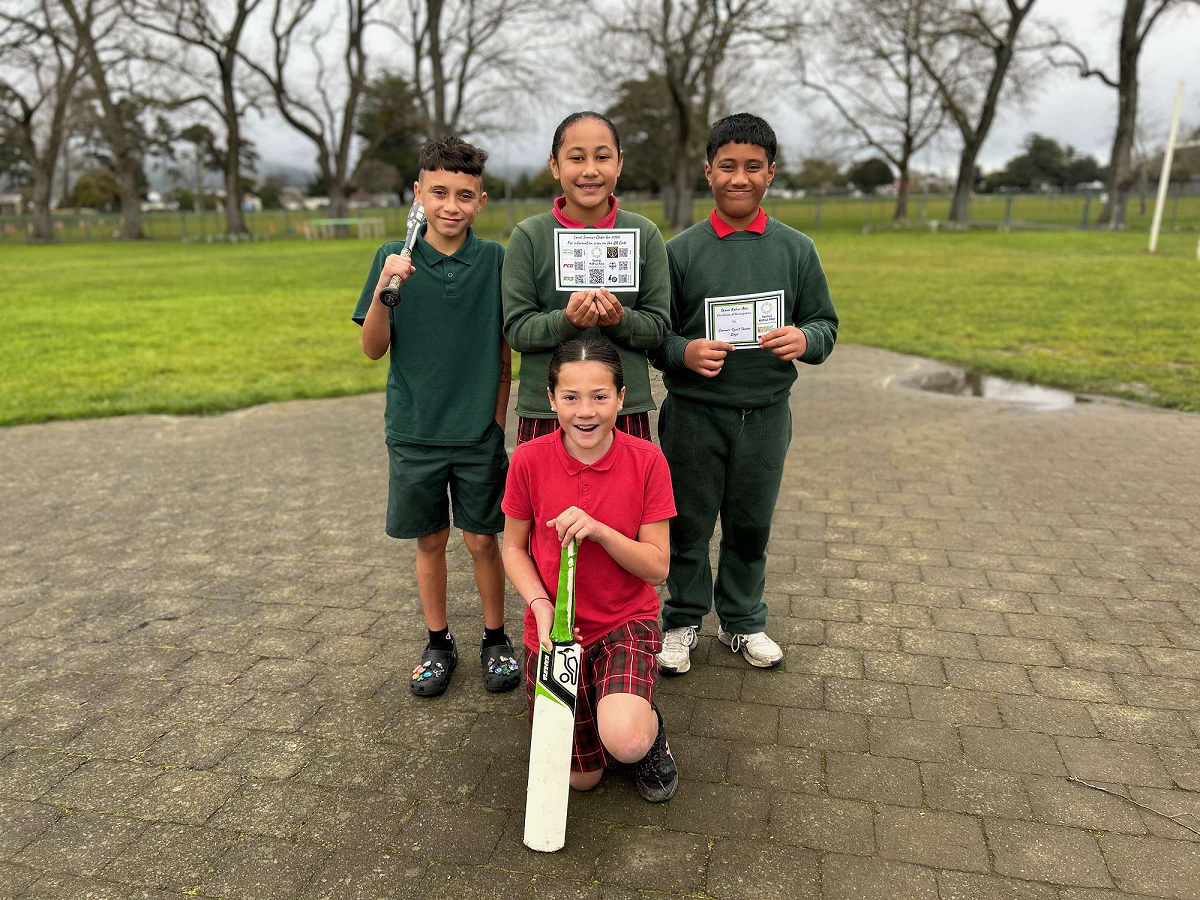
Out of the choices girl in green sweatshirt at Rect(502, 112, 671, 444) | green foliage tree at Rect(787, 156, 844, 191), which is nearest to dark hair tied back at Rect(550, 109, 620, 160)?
girl in green sweatshirt at Rect(502, 112, 671, 444)

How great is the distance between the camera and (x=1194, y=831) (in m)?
2.35

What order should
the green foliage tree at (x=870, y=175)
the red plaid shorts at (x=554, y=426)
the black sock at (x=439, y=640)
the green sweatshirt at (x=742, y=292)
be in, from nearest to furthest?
the red plaid shorts at (x=554, y=426) → the green sweatshirt at (x=742, y=292) → the black sock at (x=439, y=640) → the green foliage tree at (x=870, y=175)

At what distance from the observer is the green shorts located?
3002mm

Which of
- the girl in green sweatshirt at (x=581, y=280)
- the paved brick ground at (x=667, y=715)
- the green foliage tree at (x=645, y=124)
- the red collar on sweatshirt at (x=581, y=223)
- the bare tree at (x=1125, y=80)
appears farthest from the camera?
the green foliage tree at (x=645, y=124)

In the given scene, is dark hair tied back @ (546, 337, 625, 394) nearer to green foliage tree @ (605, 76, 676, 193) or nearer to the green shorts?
the green shorts

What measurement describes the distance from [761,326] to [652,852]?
167 centimetres

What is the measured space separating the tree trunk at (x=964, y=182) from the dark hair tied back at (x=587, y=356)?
35622 mm

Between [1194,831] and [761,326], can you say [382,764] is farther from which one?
[1194,831]

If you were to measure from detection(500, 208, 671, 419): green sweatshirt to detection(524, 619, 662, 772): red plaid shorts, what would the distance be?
75cm

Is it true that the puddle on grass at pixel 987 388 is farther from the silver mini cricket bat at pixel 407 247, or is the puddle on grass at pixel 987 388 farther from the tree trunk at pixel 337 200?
the tree trunk at pixel 337 200

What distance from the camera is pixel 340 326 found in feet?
40.5

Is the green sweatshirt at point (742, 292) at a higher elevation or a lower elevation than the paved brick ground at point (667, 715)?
higher

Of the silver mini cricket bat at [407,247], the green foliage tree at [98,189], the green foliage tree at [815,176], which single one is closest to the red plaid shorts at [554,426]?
the silver mini cricket bat at [407,247]

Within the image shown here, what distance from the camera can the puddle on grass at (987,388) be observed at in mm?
7414
